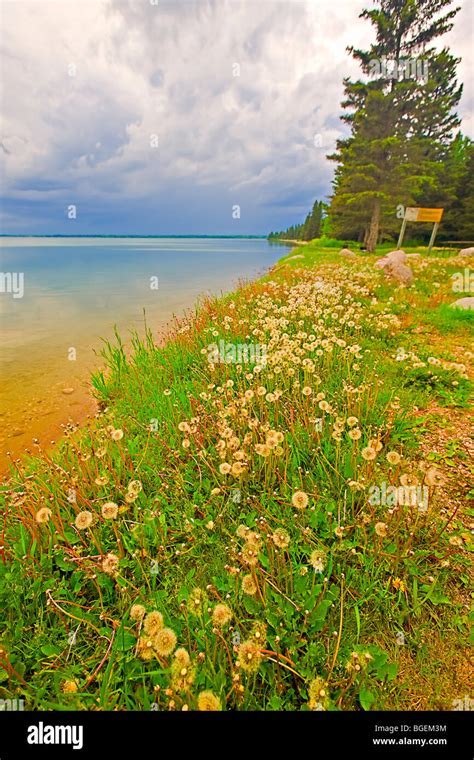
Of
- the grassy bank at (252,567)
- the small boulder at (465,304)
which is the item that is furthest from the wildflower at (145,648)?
the small boulder at (465,304)

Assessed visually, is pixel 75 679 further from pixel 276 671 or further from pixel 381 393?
pixel 381 393

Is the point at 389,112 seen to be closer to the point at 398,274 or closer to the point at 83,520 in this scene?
the point at 398,274

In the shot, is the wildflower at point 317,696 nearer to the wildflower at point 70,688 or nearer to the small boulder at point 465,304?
the wildflower at point 70,688

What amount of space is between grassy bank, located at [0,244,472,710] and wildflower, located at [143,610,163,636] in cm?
1

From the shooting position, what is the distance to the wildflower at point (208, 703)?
1.39 metres

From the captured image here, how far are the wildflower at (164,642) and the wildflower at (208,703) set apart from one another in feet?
0.72

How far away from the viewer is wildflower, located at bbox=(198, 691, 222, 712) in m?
1.39

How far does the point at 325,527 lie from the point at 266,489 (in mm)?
537

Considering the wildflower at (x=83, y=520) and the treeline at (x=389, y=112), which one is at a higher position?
the treeline at (x=389, y=112)

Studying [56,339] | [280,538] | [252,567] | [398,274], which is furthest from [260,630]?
[398,274]

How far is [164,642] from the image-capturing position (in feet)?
4.95

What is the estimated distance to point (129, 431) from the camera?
151 inches

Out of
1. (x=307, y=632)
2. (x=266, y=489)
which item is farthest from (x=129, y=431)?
(x=307, y=632)

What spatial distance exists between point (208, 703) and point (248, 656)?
233 millimetres
